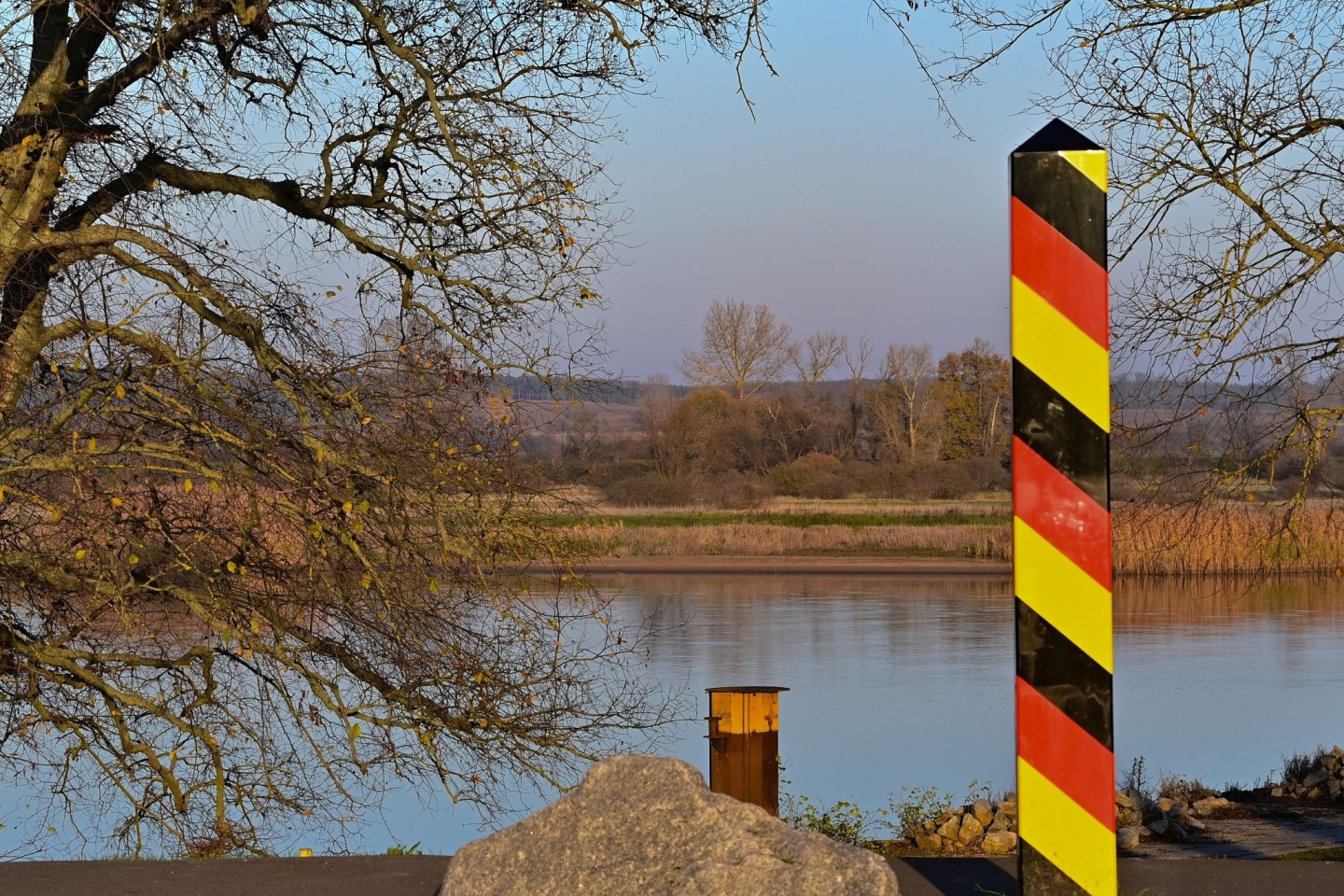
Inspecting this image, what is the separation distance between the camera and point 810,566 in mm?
38250

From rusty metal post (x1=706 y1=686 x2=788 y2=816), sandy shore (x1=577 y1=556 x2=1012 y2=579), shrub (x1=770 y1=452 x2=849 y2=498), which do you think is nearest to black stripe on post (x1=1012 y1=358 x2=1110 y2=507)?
rusty metal post (x1=706 y1=686 x2=788 y2=816)

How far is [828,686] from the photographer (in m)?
19.5

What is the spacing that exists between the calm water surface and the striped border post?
6.49m

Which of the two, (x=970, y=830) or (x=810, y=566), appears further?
(x=810, y=566)

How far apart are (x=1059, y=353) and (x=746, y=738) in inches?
161

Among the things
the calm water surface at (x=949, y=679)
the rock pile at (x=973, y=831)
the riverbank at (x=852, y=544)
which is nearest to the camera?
the rock pile at (x=973, y=831)

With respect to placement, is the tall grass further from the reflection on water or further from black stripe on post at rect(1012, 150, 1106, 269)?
black stripe on post at rect(1012, 150, 1106, 269)

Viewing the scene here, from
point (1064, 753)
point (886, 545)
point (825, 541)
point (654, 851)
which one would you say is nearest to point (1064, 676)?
point (1064, 753)

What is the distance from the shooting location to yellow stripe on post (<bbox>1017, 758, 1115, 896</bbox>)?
2.79 m

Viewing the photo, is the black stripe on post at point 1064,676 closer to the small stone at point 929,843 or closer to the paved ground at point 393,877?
the paved ground at point 393,877

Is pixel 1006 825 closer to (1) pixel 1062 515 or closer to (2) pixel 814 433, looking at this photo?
(1) pixel 1062 515

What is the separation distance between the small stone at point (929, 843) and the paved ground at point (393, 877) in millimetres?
5277

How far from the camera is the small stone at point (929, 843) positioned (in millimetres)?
9336

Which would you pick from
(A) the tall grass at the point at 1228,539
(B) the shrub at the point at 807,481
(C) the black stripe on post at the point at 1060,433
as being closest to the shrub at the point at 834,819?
(A) the tall grass at the point at 1228,539
